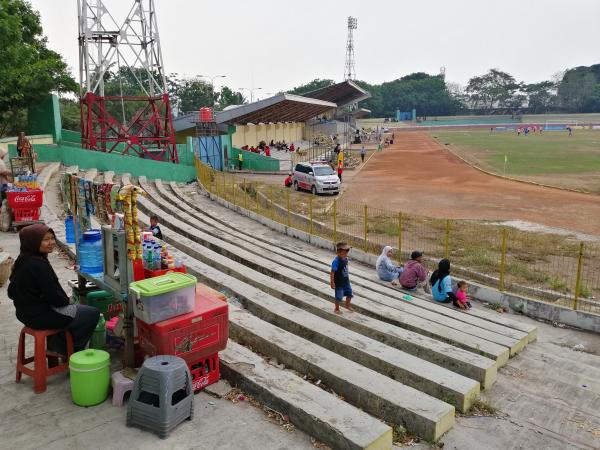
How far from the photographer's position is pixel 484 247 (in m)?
15.8

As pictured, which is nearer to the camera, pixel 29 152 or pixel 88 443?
pixel 88 443

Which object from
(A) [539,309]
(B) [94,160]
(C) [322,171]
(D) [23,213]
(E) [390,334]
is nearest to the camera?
(E) [390,334]

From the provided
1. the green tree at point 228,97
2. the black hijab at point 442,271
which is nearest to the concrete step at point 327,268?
the black hijab at point 442,271

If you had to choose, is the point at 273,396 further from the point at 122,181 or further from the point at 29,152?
the point at 122,181

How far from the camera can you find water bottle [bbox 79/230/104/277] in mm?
6809

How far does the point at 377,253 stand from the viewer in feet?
51.6

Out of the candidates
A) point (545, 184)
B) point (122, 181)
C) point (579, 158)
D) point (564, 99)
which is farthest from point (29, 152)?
point (564, 99)

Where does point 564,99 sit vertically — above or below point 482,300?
above

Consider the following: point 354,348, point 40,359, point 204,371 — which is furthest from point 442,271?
point 40,359

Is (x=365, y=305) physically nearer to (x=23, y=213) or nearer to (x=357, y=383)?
(x=357, y=383)

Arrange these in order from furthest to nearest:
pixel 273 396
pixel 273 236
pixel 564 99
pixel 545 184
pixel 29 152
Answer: pixel 564 99 < pixel 545 184 < pixel 273 236 < pixel 29 152 < pixel 273 396

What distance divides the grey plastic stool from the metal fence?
8.63 m

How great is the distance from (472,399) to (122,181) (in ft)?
66.4

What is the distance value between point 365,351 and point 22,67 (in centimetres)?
2511
